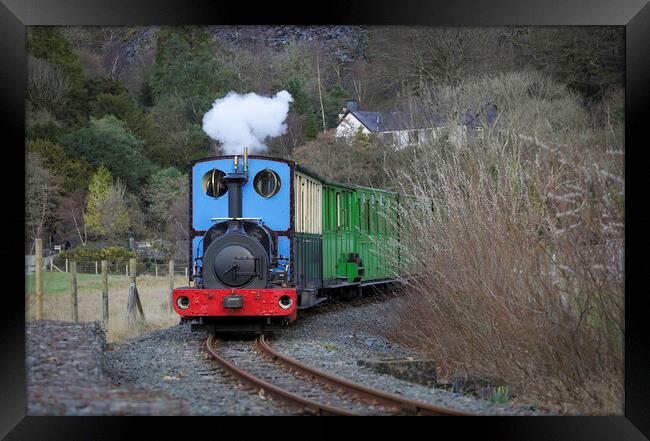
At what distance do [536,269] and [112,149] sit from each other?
16.4 metres

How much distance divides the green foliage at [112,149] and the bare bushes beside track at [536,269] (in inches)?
453

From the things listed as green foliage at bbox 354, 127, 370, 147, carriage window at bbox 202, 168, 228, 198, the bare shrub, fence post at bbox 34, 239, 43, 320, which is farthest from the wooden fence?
green foliage at bbox 354, 127, 370, 147

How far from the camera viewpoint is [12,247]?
830 cm

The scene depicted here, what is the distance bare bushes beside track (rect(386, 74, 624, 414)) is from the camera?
8.62 m

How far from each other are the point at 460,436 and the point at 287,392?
74.2 inches

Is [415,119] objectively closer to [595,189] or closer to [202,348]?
[202,348]

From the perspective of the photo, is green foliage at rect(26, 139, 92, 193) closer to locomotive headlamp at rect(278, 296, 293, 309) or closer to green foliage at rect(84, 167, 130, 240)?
green foliage at rect(84, 167, 130, 240)

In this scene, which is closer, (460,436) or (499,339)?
(460,436)

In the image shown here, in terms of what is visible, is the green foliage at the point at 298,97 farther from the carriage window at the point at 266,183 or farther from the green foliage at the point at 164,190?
the carriage window at the point at 266,183

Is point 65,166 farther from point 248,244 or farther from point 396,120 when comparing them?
point 248,244

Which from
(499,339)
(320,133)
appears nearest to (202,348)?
(499,339)

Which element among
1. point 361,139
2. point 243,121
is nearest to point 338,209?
point 243,121

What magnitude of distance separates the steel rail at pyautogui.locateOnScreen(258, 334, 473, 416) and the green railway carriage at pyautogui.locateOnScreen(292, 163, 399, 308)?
2.76 meters

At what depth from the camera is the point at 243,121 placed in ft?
65.0
